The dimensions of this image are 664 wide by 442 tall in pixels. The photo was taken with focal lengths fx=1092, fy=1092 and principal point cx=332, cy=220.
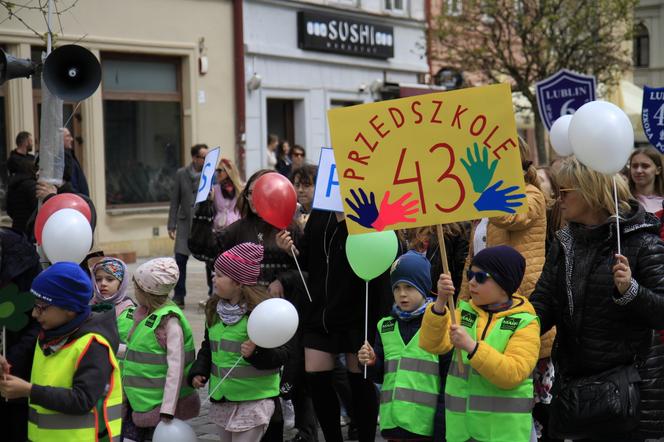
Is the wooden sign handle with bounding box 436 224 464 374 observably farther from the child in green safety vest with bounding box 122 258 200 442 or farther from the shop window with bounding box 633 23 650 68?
the shop window with bounding box 633 23 650 68

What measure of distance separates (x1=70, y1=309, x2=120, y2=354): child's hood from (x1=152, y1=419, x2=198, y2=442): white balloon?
1183 millimetres

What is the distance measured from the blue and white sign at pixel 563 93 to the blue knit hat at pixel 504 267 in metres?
→ 6.76

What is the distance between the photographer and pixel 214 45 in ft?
64.0

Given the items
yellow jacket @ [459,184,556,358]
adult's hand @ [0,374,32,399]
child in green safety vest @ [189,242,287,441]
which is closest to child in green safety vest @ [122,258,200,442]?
child in green safety vest @ [189,242,287,441]

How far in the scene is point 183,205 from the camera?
12984 millimetres

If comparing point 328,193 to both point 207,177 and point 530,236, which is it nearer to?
point 530,236

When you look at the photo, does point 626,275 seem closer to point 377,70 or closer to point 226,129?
point 226,129

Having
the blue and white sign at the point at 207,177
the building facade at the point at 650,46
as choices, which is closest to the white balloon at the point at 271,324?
the blue and white sign at the point at 207,177

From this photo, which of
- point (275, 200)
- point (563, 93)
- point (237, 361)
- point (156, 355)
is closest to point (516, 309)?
point (237, 361)

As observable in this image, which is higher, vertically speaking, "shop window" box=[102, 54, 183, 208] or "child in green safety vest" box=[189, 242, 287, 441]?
"shop window" box=[102, 54, 183, 208]

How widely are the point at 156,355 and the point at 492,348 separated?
6.67 ft

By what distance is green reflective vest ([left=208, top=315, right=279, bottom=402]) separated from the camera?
5852 mm

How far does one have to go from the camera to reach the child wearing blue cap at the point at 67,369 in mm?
4336

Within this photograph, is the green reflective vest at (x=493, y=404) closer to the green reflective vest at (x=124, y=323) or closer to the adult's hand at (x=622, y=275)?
the adult's hand at (x=622, y=275)
